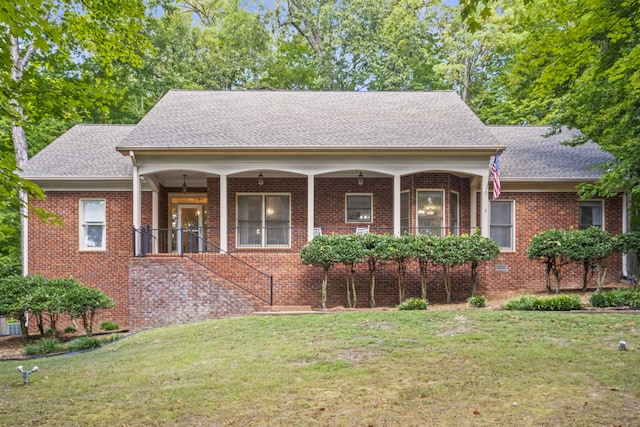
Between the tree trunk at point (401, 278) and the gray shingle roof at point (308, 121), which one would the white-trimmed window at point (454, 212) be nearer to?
the gray shingle roof at point (308, 121)

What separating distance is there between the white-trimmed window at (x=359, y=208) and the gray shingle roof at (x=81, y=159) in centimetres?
678

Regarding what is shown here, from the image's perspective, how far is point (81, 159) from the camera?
15977 millimetres

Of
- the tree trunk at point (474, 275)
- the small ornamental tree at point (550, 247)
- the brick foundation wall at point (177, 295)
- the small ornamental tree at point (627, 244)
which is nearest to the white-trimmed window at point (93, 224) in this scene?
the brick foundation wall at point (177, 295)

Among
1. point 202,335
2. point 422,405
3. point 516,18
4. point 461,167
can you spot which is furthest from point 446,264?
point 516,18

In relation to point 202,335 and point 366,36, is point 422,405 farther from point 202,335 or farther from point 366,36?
point 366,36

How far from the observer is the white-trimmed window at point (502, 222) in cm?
1529

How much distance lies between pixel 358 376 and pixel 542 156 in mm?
12753

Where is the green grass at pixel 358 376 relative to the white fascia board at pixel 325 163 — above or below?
below

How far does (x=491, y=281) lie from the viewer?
14938mm

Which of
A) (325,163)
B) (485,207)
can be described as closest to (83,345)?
(325,163)

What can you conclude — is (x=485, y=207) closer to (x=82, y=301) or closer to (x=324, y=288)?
(x=324, y=288)

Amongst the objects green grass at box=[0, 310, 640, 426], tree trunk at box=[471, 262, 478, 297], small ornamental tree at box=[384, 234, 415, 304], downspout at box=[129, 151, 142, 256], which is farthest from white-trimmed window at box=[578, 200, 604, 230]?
downspout at box=[129, 151, 142, 256]

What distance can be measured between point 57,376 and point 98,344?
3.35m

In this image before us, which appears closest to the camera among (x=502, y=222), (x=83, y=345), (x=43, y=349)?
(x=83, y=345)
